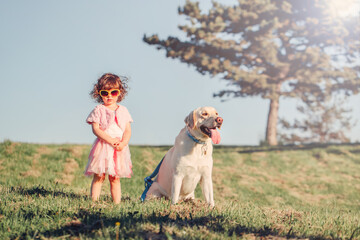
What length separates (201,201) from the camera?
543 cm

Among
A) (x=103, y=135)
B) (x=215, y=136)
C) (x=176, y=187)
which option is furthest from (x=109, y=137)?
(x=215, y=136)

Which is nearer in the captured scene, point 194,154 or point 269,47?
point 194,154

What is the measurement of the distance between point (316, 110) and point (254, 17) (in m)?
13.7

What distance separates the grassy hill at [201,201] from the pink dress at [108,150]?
1.49 feet

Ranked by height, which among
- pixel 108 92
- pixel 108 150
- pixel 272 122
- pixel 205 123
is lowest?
pixel 108 150

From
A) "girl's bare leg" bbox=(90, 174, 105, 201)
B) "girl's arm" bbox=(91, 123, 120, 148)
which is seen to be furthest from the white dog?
"girl's bare leg" bbox=(90, 174, 105, 201)

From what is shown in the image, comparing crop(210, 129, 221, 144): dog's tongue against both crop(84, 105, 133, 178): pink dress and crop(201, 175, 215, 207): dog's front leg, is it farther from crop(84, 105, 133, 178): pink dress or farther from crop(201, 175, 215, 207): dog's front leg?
crop(84, 105, 133, 178): pink dress

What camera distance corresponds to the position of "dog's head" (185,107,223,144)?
4613 mm

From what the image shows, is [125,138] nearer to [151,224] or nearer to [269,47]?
[151,224]

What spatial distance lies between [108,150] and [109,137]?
0.62 ft

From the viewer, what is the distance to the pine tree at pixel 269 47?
20812mm

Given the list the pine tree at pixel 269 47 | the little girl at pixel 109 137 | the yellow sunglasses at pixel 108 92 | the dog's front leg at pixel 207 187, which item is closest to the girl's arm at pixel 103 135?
the little girl at pixel 109 137

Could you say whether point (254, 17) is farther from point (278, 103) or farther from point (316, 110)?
point (316, 110)

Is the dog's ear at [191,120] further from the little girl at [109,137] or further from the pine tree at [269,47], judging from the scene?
the pine tree at [269,47]
